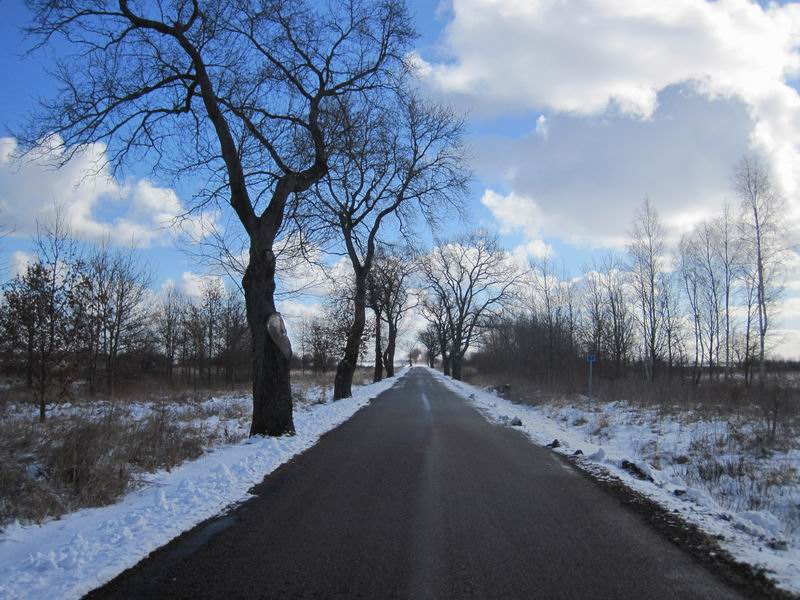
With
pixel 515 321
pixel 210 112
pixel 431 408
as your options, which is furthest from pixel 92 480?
pixel 515 321

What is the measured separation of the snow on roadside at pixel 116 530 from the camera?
4074mm

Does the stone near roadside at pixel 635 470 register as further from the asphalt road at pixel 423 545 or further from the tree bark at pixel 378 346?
the tree bark at pixel 378 346

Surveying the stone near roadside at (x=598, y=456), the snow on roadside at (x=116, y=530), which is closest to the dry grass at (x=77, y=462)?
the snow on roadside at (x=116, y=530)

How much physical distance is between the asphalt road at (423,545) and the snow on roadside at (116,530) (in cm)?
23

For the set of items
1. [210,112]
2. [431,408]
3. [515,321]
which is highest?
[210,112]

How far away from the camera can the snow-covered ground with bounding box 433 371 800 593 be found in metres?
4.97

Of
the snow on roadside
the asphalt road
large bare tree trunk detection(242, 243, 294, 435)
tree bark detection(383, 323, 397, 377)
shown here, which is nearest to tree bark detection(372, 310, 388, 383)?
tree bark detection(383, 323, 397, 377)

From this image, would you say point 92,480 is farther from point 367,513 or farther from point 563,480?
point 563,480

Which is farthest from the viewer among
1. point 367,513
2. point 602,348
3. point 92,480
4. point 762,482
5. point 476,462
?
point 602,348

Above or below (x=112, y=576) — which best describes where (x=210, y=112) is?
above

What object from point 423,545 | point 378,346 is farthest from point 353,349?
point 423,545

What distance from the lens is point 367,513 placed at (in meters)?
5.97

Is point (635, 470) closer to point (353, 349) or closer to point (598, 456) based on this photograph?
point (598, 456)

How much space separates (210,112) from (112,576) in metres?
10.1
